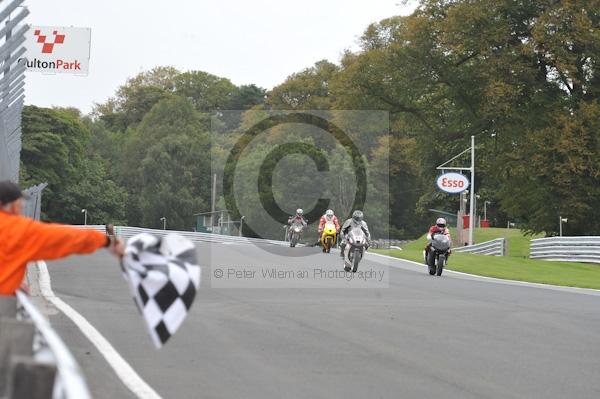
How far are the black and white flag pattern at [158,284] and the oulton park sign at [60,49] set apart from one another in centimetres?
4614

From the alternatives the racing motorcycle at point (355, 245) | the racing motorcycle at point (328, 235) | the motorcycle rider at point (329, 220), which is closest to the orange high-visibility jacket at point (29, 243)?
the racing motorcycle at point (355, 245)

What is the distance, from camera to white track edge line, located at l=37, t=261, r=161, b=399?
7.49 m

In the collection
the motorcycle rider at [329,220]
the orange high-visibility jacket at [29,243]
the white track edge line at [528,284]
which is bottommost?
the white track edge line at [528,284]

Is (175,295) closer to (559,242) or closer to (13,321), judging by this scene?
(13,321)

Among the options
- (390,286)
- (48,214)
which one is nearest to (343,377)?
(390,286)

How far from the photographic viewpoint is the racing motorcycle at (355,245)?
22.6 m

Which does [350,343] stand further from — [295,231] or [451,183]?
[451,183]

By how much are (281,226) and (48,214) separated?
73.6ft

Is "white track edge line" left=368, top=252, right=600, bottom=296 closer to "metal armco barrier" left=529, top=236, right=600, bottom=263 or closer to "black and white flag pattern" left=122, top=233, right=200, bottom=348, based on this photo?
"metal armco barrier" left=529, top=236, right=600, bottom=263

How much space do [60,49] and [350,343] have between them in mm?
43459

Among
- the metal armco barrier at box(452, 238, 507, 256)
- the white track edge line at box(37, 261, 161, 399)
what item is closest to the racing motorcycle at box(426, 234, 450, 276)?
the white track edge line at box(37, 261, 161, 399)

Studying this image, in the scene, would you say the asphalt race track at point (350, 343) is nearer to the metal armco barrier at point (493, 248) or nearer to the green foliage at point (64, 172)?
the metal armco barrier at point (493, 248)

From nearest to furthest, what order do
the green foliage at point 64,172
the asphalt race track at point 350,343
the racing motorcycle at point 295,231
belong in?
the asphalt race track at point 350,343
the racing motorcycle at point 295,231
the green foliage at point 64,172

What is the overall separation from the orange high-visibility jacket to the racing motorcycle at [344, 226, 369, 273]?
17.5 m
